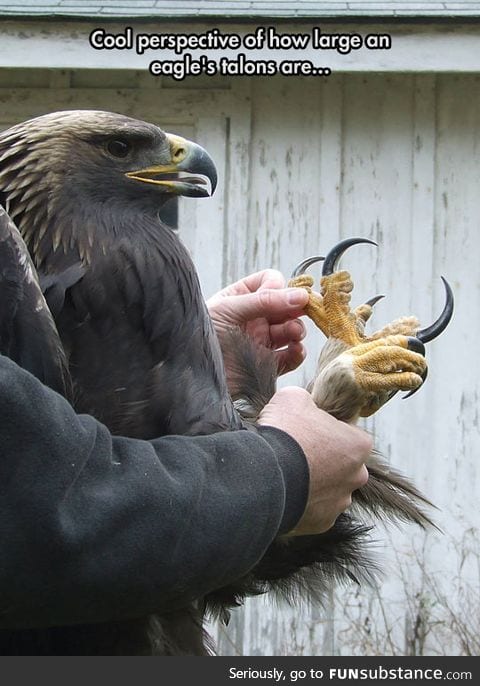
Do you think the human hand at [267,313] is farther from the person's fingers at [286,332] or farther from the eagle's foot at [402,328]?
the eagle's foot at [402,328]

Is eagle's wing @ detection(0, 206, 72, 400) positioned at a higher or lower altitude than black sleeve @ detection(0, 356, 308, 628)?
higher

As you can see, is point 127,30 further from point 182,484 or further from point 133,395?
point 182,484

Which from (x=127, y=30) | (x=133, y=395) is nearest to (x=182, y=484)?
(x=133, y=395)

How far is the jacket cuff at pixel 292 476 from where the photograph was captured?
202 cm

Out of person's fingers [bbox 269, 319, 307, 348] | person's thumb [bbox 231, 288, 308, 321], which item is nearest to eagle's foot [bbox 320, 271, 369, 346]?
person's thumb [bbox 231, 288, 308, 321]

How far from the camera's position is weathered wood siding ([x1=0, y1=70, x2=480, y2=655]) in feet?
20.3

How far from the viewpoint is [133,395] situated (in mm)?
2557

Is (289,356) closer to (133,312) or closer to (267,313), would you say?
(267,313)

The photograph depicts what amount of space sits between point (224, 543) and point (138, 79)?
4.93 metres

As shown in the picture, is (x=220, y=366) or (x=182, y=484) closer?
(x=182, y=484)

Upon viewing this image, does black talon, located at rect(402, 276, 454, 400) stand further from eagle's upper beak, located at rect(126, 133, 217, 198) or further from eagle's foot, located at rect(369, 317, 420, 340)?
eagle's upper beak, located at rect(126, 133, 217, 198)

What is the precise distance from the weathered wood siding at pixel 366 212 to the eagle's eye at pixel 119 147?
3504 mm

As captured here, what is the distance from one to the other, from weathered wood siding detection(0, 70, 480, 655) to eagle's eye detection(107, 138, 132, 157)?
3.50 m

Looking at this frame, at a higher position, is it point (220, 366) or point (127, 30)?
point (127, 30)
